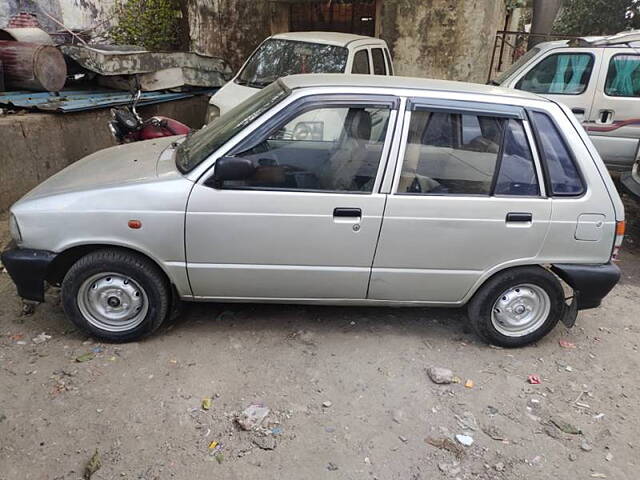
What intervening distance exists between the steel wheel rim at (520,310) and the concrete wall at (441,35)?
7.03 meters

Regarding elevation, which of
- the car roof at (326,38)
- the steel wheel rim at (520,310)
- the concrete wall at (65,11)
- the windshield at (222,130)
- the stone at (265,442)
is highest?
the concrete wall at (65,11)

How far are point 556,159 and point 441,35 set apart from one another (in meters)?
6.93

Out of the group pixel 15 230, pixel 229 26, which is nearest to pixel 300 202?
pixel 15 230

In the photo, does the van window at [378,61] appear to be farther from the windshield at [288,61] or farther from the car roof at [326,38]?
the windshield at [288,61]

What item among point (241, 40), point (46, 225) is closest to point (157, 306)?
point (46, 225)

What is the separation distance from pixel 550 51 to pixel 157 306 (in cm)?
624

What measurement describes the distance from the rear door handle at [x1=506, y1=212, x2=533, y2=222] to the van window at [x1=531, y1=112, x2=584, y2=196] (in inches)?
9.4

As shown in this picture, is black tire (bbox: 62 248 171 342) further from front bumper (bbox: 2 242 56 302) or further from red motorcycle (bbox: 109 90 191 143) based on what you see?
red motorcycle (bbox: 109 90 191 143)

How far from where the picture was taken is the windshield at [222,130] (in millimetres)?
3398

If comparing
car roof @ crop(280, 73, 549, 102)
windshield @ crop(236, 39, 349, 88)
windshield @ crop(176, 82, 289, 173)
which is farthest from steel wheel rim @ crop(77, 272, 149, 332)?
windshield @ crop(236, 39, 349, 88)

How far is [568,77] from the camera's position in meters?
6.94

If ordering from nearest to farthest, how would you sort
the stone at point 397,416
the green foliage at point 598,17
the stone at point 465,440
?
the stone at point 465,440
the stone at point 397,416
the green foliage at point 598,17

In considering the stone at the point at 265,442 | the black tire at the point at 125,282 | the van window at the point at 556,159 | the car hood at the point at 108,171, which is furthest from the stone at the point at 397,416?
the car hood at the point at 108,171

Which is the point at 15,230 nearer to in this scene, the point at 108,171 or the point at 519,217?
the point at 108,171
